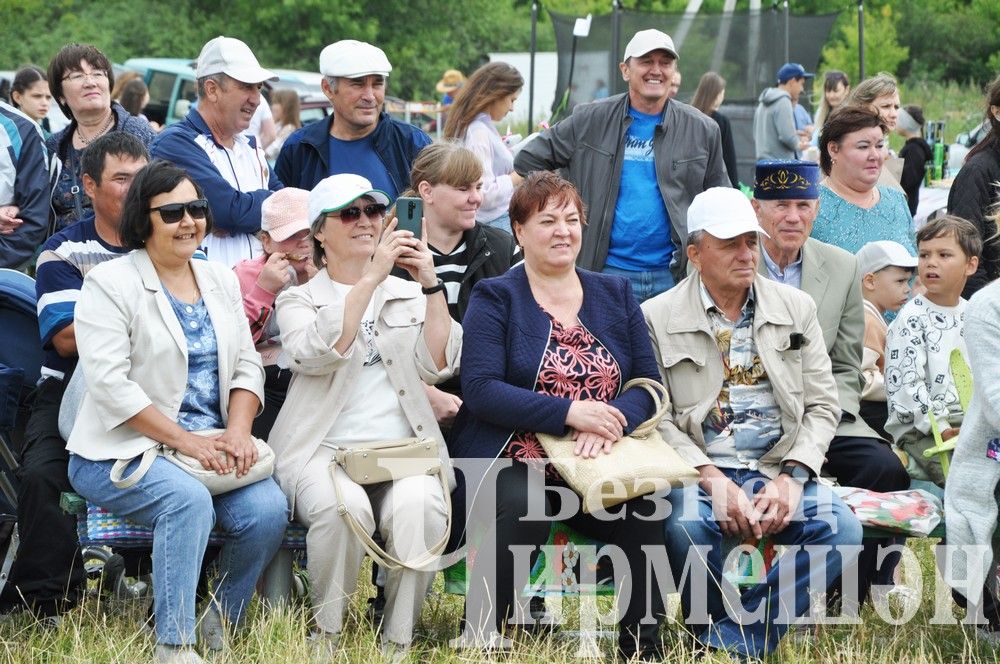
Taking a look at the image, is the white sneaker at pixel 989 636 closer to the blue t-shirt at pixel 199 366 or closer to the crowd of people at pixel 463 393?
the crowd of people at pixel 463 393

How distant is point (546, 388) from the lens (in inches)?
174

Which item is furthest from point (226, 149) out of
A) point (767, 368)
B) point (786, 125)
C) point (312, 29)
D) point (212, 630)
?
point (312, 29)

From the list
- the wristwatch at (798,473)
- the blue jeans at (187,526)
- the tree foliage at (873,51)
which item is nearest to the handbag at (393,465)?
the blue jeans at (187,526)

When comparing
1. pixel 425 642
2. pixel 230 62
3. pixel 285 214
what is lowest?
pixel 425 642

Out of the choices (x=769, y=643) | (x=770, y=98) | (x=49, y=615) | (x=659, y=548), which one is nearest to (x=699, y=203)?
(x=659, y=548)

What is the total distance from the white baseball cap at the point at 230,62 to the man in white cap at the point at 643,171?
1538 millimetres

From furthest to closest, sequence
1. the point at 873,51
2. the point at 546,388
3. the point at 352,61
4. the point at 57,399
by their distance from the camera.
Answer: the point at 873,51 → the point at 352,61 → the point at 57,399 → the point at 546,388

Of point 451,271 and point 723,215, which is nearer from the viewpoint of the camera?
point 723,215

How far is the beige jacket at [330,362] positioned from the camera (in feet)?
14.3

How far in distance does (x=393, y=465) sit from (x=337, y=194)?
0.95 metres

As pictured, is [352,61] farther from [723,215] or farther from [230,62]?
[723,215]

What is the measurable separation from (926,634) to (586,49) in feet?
33.7

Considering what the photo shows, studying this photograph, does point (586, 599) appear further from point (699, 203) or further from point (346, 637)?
point (699, 203)

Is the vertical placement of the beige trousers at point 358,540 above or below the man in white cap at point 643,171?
below
